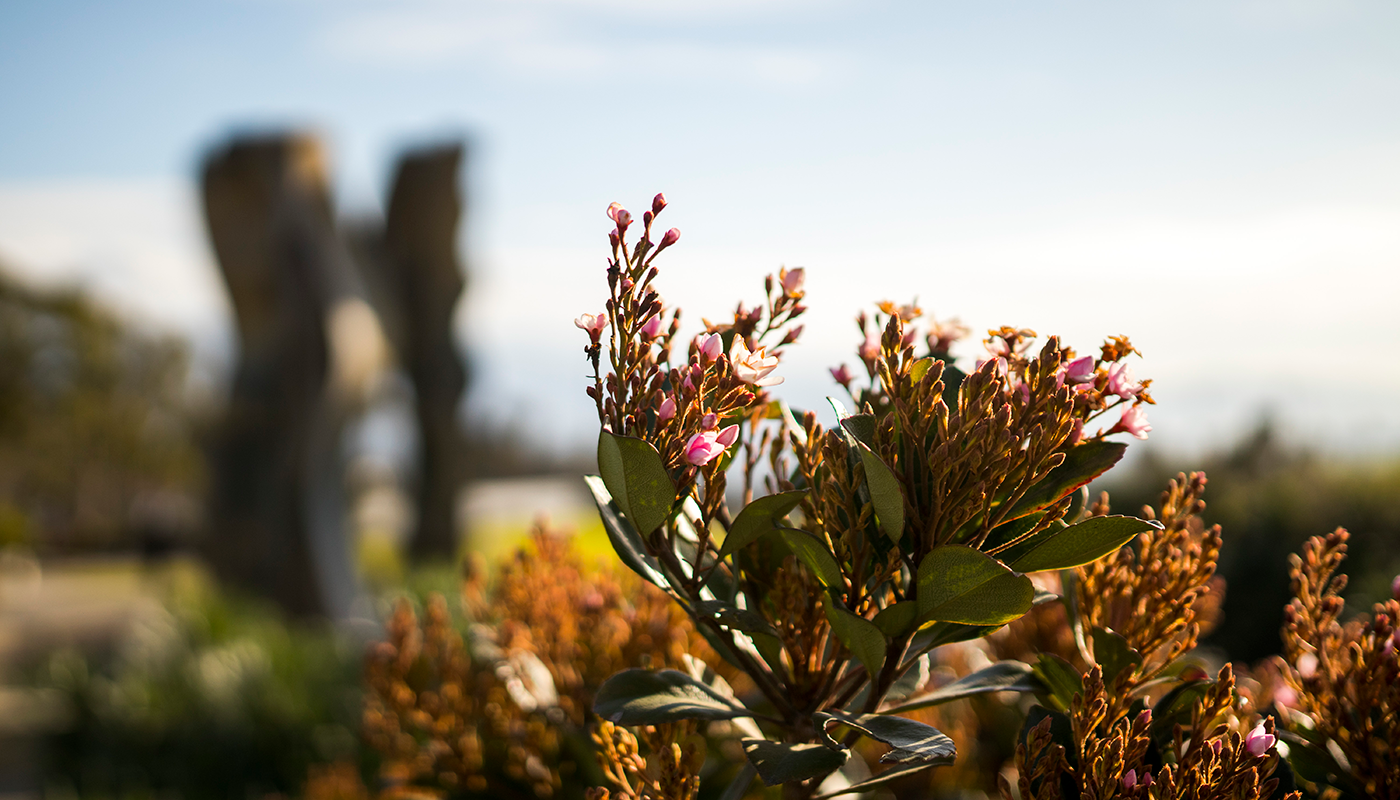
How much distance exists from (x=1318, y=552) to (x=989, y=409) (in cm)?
57

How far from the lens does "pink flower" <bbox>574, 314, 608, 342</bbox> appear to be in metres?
1.02

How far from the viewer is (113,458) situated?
3266 centimetres

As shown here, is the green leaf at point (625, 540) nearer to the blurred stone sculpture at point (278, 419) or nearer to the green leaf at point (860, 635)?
Result: the green leaf at point (860, 635)

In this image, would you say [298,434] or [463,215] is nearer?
[298,434]

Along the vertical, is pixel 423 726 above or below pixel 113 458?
above

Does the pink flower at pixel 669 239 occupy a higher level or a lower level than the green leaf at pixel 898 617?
higher

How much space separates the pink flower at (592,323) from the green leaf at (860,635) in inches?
15.3

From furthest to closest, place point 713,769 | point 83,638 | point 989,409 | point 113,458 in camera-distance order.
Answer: point 113,458
point 83,638
point 713,769
point 989,409

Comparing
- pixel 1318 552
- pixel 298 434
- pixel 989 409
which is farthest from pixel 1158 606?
pixel 298 434

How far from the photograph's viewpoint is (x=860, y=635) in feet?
3.22

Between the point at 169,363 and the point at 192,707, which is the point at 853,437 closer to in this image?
the point at 192,707

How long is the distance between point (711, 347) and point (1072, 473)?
1.44 ft

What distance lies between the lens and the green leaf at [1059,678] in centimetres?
111

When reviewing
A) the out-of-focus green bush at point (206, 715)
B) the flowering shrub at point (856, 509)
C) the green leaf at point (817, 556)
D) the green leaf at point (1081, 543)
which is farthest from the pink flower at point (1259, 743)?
the out-of-focus green bush at point (206, 715)
